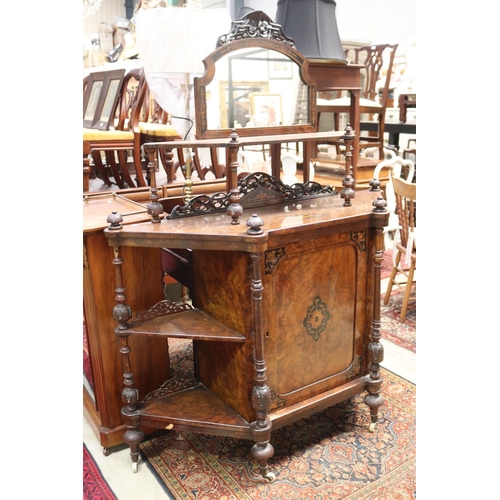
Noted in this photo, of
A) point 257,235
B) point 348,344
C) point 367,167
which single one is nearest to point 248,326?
point 257,235

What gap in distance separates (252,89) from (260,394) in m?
1.15

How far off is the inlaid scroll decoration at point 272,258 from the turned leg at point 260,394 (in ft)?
0.27

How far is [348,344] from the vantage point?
212cm

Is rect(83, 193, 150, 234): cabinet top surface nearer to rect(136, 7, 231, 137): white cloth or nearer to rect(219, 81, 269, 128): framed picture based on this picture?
rect(219, 81, 269, 128): framed picture

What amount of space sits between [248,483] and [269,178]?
3.88 feet

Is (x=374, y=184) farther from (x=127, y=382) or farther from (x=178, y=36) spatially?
(x=127, y=382)

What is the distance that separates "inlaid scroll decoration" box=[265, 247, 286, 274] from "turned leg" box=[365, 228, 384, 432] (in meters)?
0.45

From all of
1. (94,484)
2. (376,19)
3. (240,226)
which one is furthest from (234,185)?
(376,19)

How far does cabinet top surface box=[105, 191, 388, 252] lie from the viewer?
1.71 meters

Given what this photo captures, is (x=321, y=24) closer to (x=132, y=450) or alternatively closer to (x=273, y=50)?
(x=273, y=50)

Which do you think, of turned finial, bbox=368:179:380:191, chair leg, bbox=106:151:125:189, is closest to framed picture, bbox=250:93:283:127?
turned finial, bbox=368:179:380:191

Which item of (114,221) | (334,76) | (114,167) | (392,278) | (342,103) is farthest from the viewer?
(342,103)

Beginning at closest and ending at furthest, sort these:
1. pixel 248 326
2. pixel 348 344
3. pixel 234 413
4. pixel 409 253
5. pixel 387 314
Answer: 1. pixel 248 326
2. pixel 234 413
3. pixel 348 344
4. pixel 409 253
5. pixel 387 314

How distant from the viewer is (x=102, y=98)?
13.2 feet
